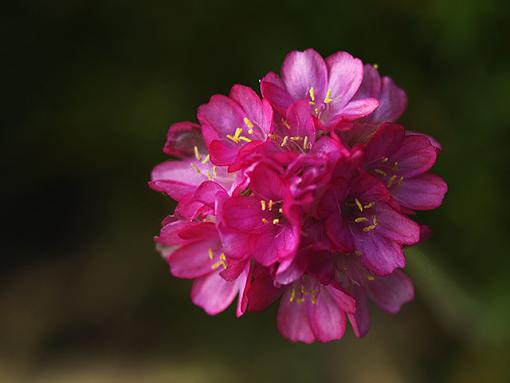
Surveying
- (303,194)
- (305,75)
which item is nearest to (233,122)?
(305,75)

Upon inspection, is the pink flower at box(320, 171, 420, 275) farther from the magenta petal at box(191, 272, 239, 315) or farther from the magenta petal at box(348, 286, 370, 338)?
the magenta petal at box(191, 272, 239, 315)

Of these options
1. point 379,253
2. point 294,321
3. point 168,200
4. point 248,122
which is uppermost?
point 248,122

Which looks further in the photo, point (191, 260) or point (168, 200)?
point (168, 200)

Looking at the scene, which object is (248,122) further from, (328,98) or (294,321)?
(294,321)

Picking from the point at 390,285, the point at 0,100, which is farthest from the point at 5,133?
the point at 390,285

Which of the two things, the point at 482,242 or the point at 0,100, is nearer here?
Answer: the point at 482,242

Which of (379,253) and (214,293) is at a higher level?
(379,253)

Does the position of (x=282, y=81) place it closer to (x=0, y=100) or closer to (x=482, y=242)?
(x=482, y=242)
